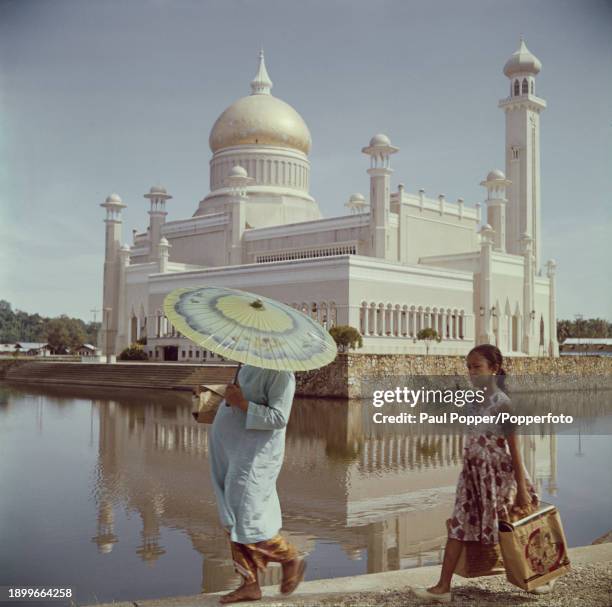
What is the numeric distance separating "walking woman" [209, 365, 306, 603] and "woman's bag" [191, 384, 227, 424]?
0.53 ft

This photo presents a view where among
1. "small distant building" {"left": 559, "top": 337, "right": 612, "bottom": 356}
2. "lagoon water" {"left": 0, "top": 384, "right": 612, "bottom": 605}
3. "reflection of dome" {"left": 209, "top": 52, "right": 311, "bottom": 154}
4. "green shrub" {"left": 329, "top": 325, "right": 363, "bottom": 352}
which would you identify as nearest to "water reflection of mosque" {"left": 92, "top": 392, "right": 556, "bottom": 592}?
"lagoon water" {"left": 0, "top": 384, "right": 612, "bottom": 605}

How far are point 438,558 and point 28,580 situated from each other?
11.1ft

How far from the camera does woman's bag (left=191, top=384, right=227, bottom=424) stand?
4801mm

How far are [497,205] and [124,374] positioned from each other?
22.0 m

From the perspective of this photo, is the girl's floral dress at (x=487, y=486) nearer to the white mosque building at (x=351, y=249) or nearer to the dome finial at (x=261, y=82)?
the white mosque building at (x=351, y=249)

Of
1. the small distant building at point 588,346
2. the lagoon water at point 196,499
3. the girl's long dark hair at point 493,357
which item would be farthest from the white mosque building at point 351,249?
the girl's long dark hair at point 493,357

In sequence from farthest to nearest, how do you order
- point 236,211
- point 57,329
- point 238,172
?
point 57,329 < point 236,211 < point 238,172

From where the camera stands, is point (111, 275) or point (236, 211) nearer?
point (236, 211)

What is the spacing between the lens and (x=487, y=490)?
15.1 ft

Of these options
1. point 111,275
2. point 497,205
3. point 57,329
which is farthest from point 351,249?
point 57,329

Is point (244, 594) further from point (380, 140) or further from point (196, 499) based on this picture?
point (380, 140)

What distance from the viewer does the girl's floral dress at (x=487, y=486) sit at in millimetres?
4586

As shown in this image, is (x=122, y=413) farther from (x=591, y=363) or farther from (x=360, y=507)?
(x=591, y=363)

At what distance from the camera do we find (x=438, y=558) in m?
6.81
